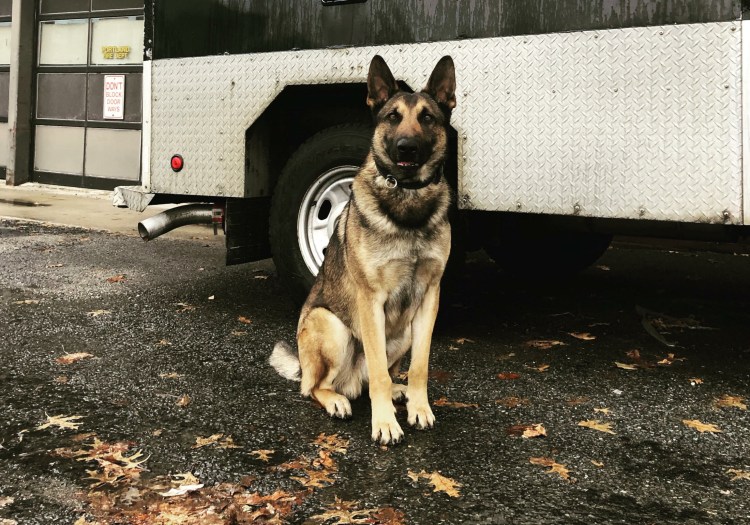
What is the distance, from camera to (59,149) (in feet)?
47.4

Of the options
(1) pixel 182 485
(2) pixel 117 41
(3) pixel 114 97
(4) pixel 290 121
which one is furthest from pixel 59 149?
(1) pixel 182 485

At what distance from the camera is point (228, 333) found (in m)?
4.91

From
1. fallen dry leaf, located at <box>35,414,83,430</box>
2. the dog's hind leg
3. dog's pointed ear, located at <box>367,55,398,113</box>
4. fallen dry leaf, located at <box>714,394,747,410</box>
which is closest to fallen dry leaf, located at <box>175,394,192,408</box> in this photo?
fallen dry leaf, located at <box>35,414,83,430</box>

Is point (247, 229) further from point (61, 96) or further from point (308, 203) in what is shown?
point (61, 96)

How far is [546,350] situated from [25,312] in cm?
340

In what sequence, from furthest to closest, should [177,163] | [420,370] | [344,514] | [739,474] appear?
1. [177,163]
2. [420,370]
3. [739,474]
4. [344,514]

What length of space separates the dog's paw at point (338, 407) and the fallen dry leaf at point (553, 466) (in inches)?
32.3

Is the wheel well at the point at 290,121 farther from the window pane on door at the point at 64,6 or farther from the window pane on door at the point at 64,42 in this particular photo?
the window pane on door at the point at 64,6

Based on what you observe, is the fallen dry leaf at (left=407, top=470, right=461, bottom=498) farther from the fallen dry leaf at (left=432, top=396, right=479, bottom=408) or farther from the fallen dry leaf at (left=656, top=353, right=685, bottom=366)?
the fallen dry leaf at (left=656, top=353, right=685, bottom=366)

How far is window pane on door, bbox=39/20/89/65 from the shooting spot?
46.0ft

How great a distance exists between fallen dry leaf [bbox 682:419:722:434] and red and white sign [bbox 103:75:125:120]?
11857mm

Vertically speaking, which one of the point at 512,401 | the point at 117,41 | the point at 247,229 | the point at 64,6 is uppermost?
the point at 64,6

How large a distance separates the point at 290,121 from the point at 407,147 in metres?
2.13

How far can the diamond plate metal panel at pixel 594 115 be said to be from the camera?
3.77 metres
